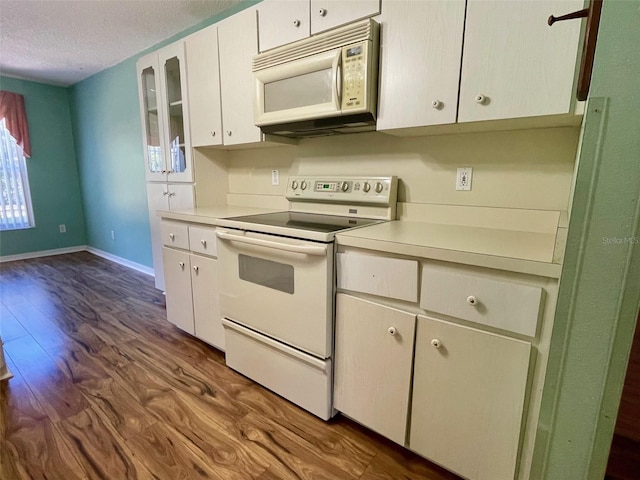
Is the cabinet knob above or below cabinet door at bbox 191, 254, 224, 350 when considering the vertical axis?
above

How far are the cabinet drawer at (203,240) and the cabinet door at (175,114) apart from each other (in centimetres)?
67

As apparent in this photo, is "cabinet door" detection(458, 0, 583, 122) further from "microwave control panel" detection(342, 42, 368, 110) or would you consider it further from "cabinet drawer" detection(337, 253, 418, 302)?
"cabinet drawer" detection(337, 253, 418, 302)

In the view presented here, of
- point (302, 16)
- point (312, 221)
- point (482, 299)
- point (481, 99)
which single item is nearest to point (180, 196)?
→ point (312, 221)

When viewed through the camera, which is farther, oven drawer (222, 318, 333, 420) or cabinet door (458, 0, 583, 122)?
oven drawer (222, 318, 333, 420)

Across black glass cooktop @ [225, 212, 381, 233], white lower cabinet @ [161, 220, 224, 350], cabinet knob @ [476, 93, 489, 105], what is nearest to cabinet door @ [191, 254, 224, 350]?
white lower cabinet @ [161, 220, 224, 350]

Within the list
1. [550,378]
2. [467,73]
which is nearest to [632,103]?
[550,378]

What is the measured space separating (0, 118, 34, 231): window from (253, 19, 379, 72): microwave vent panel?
4.33 m

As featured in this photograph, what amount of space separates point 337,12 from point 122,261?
4028mm

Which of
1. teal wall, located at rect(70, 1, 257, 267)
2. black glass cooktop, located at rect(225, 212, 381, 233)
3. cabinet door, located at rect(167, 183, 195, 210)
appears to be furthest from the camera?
teal wall, located at rect(70, 1, 257, 267)

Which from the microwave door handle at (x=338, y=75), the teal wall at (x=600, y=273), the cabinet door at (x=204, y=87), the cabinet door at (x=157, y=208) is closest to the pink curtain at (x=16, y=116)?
the cabinet door at (x=157, y=208)

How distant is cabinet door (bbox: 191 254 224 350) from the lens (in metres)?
1.98

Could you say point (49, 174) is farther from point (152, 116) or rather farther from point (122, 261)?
point (152, 116)

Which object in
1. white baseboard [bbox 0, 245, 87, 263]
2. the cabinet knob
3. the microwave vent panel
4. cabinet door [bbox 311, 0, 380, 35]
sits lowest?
white baseboard [bbox 0, 245, 87, 263]

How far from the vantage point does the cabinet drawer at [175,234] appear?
6.91 ft
